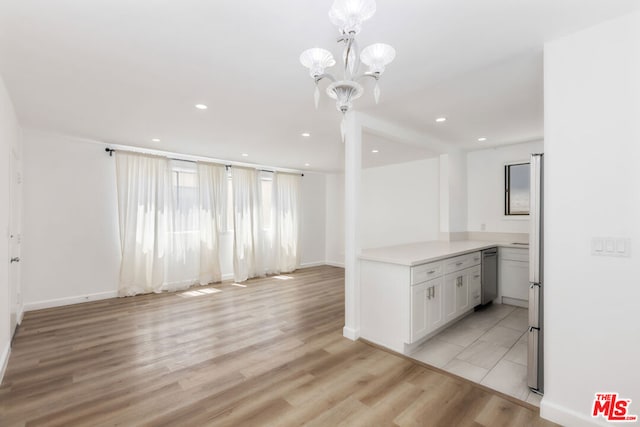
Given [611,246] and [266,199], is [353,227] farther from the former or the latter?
[266,199]

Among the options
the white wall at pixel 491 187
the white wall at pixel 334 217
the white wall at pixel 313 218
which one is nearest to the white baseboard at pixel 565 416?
the white wall at pixel 491 187

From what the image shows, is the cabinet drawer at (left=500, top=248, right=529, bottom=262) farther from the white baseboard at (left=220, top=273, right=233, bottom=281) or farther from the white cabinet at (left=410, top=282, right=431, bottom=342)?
the white baseboard at (left=220, top=273, right=233, bottom=281)

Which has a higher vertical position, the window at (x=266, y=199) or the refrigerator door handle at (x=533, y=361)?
the window at (x=266, y=199)

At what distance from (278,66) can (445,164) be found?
11.4 feet

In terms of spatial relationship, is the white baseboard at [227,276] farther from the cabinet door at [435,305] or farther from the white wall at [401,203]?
the cabinet door at [435,305]

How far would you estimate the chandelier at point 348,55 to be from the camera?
1280 mm

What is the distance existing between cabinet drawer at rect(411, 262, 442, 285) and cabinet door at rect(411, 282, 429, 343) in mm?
59

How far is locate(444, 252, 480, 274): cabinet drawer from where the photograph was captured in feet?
10.8

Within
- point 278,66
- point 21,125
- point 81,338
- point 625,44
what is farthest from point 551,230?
point 21,125

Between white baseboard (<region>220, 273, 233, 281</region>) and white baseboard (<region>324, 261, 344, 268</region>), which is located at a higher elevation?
white baseboard (<region>220, 273, 233, 281</region>)

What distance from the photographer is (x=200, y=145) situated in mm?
4711

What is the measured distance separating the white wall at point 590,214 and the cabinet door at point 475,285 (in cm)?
185

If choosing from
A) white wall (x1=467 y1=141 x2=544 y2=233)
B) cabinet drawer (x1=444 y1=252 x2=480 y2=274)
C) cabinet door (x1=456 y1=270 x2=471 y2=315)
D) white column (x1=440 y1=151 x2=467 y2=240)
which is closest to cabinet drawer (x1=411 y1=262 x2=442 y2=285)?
cabinet drawer (x1=444 y1=252 x2=480 y2=274)

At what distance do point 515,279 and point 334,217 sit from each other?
14.8 feet
